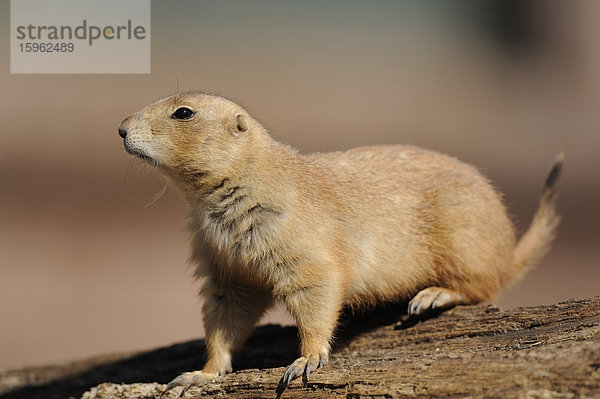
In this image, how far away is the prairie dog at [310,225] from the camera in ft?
18.9

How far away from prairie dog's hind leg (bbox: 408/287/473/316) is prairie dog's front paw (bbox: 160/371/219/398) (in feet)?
6.21

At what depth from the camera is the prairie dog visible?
5.77m

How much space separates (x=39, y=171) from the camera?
16359mm

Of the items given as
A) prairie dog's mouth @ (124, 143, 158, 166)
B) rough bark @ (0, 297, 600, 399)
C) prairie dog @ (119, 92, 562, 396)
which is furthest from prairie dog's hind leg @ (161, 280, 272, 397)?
prairie dog's mouth @ (124, 143, 158, 166)

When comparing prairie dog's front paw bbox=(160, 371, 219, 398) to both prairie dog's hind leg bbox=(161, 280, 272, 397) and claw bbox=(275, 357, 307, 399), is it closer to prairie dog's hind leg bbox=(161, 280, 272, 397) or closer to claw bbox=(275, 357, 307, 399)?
prairie dog's hind leg bbox=(161, 280, 272, 397)

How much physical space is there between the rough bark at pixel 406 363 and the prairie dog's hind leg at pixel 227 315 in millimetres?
456

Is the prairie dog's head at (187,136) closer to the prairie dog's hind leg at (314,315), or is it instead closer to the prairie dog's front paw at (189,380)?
the prairie dog's hind leg at (314,315)

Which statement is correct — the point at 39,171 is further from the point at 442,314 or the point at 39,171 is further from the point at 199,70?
the point at 442,314

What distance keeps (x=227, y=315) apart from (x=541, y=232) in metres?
3.72

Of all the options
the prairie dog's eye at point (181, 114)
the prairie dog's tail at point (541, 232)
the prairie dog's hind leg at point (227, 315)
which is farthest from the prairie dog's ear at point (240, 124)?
the prairie dog's tail at point (541, 232)

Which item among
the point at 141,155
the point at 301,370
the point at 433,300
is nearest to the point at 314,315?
the point at 301,370

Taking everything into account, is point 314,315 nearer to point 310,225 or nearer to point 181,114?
point 310,225

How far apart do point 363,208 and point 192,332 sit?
22.5 feet

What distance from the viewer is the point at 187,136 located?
5.91m
